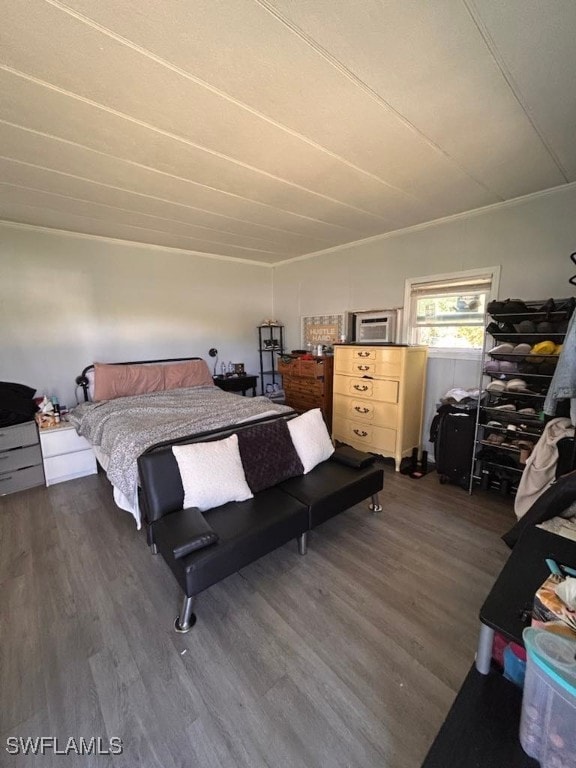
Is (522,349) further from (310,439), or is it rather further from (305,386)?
(305,386)

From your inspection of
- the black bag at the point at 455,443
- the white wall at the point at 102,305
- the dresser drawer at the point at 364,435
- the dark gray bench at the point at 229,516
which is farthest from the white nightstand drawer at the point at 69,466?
the black bag at the point at 455,443

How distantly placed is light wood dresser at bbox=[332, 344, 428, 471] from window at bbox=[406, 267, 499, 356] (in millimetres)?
249

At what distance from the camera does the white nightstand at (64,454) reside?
3090 mm

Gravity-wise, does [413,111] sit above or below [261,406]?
above

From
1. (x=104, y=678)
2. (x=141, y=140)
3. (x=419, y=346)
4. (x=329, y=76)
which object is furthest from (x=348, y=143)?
(x=104, y=678)

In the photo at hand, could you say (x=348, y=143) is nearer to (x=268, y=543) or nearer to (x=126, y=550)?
(x=268, y=543)

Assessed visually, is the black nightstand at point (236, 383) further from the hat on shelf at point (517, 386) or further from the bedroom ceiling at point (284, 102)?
the hat on shelf at point (517, 386)

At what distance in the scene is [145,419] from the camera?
2775mm

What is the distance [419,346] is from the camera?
3342 mm

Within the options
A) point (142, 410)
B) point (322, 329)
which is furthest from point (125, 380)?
point (322, 329)

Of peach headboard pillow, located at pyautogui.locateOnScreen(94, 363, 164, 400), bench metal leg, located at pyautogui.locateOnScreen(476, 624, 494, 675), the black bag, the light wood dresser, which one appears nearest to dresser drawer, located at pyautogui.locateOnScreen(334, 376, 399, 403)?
the light wood dresser

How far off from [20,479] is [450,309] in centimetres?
451

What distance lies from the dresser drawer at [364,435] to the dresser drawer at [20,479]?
3.10m

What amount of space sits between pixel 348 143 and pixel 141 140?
1196 millimetres
